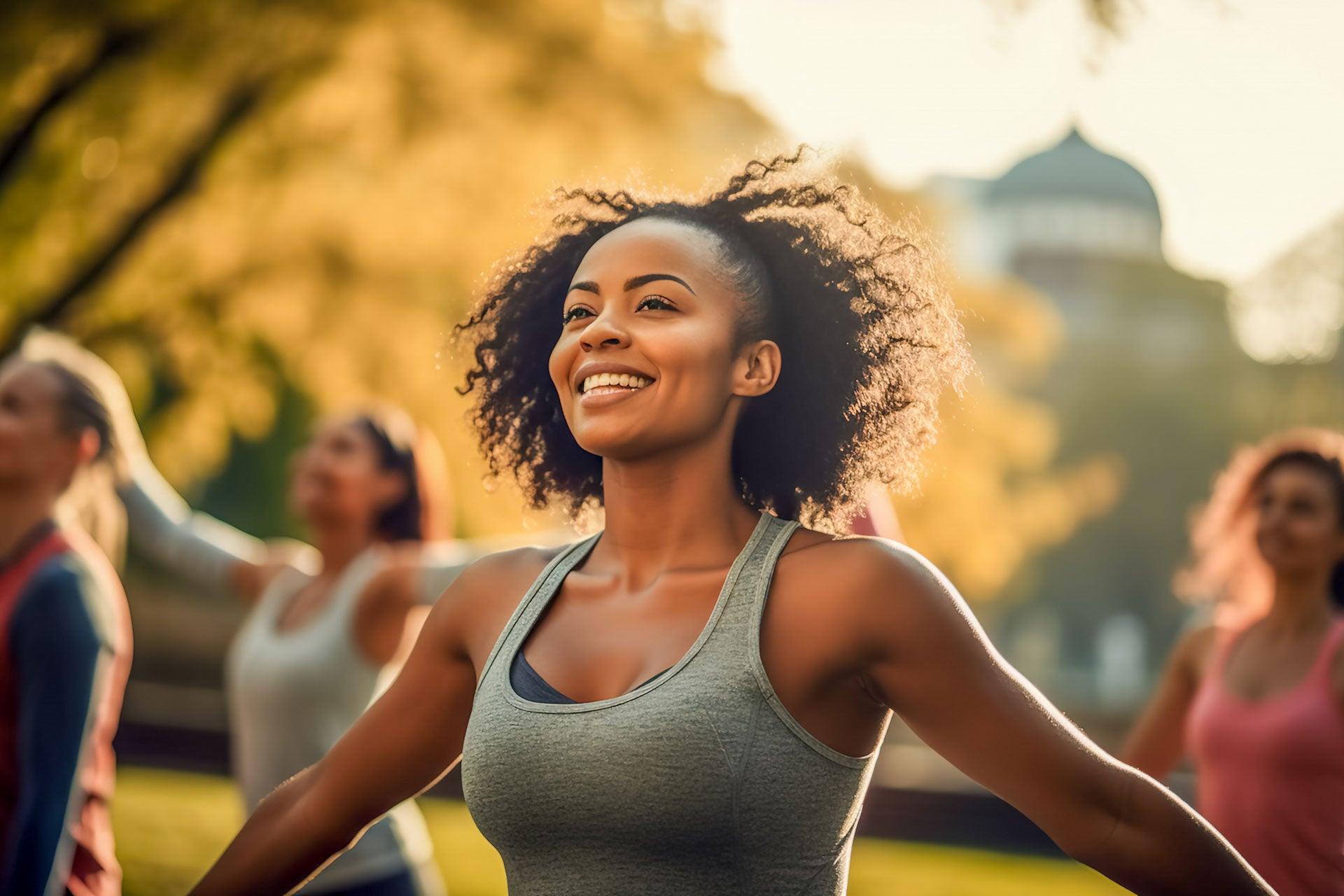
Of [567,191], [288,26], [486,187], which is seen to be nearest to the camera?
[567,191]

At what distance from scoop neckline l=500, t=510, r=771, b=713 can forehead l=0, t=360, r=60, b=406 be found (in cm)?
216

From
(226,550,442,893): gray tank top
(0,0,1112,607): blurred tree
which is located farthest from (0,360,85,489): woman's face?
(0,0,1112,607): blurred tree

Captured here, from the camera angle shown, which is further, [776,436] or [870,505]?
[870,505]

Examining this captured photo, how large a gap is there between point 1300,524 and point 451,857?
8.60m

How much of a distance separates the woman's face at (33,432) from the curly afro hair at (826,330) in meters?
2.02

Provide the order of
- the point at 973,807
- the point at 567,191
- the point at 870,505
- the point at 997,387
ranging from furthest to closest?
the point at 997,387 < the point at 973,807 < the point at 870,505 < the point at 567,191

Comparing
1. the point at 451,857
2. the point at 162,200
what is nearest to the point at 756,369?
the point at 162,200

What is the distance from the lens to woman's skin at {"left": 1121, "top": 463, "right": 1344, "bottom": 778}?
14.3 feet

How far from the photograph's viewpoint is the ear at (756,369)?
241 centimetres

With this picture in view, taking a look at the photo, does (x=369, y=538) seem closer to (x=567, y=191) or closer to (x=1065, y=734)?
(x=567, y=191)

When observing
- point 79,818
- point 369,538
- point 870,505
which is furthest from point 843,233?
point 369,538

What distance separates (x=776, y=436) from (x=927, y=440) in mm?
270

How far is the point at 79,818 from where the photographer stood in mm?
3512

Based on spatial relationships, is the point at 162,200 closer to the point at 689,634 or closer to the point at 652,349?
the point at 652,349
